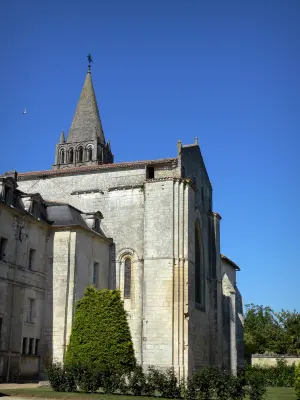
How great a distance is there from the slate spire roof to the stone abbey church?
84.9 feet

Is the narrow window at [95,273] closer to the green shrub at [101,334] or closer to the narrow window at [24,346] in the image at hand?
the green shrub at [101,334]

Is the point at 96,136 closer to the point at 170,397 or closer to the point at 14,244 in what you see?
the point at 14,244

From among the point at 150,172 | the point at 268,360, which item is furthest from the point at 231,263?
the point at 150,172

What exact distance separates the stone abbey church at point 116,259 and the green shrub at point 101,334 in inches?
108

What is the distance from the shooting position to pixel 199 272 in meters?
33.6

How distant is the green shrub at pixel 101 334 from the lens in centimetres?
2244

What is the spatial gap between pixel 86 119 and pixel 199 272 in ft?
103

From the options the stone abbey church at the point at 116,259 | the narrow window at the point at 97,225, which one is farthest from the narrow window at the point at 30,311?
the narrow window at the point at 97,225

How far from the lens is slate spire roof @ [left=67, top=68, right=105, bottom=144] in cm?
5891

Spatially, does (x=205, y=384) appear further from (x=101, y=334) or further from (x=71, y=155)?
(x=71, y=155)

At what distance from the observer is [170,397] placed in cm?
1836

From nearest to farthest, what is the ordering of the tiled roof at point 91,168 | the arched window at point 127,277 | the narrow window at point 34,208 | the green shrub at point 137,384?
1. the green shrub at point 137,384
2. the narrow window at point 34,208
3. the arched window at point 127,277
4. the tiled roof at point 91,168

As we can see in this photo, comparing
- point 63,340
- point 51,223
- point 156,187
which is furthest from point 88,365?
point 156,187

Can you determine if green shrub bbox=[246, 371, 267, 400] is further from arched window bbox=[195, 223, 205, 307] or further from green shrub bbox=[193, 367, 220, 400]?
arched window bbox=[195, 223, 205, 307]
